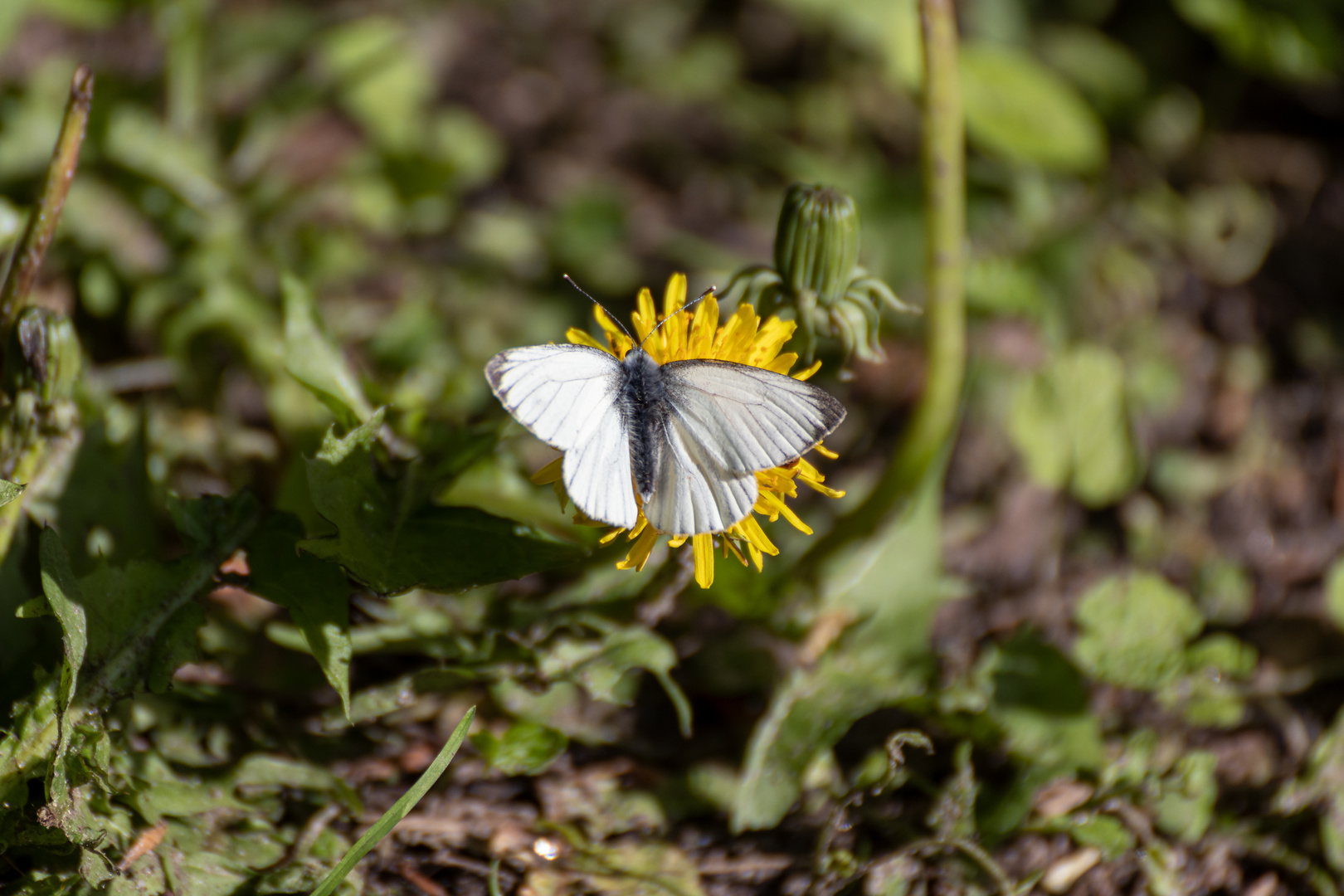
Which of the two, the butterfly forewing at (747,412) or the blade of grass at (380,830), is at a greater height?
the butterfly forewing at (747,412)

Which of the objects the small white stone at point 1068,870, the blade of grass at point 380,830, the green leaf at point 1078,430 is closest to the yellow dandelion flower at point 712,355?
the blade of grass at point 380,830

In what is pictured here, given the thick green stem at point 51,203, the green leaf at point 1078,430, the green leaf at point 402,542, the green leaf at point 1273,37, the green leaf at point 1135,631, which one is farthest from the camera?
the green leaf at point 1273,37

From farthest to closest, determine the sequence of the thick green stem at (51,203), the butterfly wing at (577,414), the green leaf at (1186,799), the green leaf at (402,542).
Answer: the green leaf at (1186,799), the thick green stem at (51,203), the green leaf at (402,542), the butterfly wing at (577,414)

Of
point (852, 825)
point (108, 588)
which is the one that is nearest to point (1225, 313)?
point (852, 825)

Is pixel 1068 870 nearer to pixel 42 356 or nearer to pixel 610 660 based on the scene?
pixel 610 660

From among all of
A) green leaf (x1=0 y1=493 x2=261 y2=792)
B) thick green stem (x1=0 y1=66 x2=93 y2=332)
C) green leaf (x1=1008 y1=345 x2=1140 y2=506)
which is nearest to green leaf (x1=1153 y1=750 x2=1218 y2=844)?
green leaf (x1=1008 y1=345 x2=1140 y2=506)

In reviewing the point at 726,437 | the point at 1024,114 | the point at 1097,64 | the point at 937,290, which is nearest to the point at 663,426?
the point at 726,437

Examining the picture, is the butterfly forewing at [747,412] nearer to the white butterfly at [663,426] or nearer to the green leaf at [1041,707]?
the white butterfly at [663,426]
